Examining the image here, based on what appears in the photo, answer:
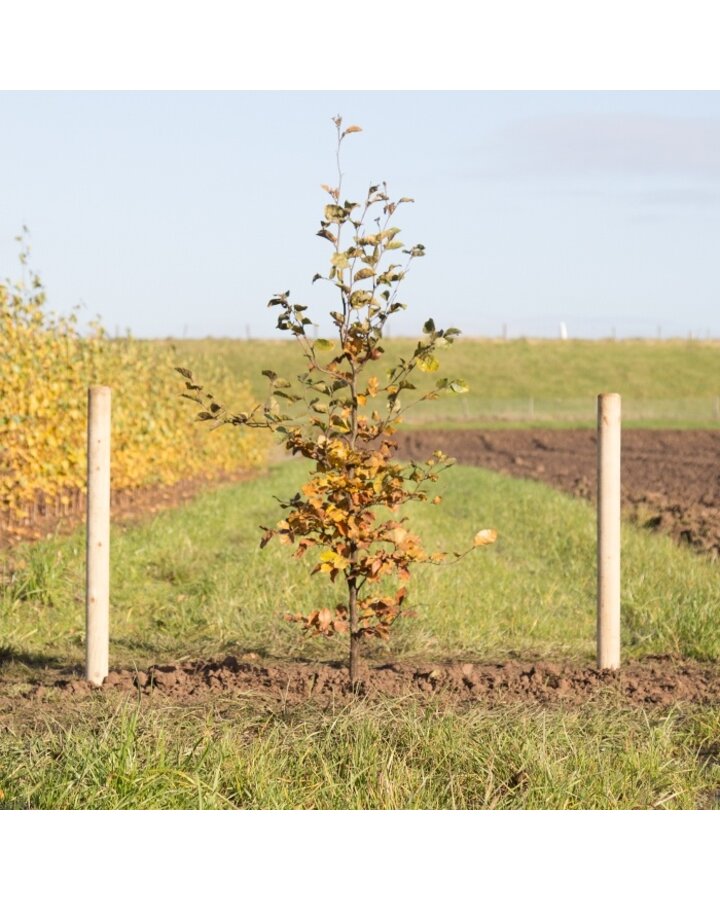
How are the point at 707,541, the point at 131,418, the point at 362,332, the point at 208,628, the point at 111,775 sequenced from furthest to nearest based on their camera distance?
the point at 131,418 → the point at 707,541 → the point at 208,628 → the point at 362,332 → the point at 111,775

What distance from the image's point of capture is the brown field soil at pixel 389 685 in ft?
20.7

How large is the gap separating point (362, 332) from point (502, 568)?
4.85 metres

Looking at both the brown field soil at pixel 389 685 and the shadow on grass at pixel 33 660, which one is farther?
the shadow on grass at pixel 33 660

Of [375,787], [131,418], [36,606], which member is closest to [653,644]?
[375,787]

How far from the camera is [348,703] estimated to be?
5926 millimetres

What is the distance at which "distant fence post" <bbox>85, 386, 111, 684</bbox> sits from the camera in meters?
6.74

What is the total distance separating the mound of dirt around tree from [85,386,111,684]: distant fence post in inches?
5.6

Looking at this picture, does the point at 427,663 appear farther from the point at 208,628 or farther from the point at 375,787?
the point at 375,787

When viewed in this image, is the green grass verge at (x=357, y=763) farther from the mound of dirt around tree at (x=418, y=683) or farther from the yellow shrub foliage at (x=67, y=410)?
the yellow shrub foliage at (x=67, y=410)

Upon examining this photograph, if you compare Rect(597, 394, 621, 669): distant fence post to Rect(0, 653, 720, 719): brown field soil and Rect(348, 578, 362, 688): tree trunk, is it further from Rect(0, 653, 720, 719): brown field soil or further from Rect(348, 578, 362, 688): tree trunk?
Rect(348, 578, 362, 688): tree trunk

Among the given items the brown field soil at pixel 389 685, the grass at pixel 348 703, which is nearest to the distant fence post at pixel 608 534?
the brown field soil at pixel 389 685

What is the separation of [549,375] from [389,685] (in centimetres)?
6078

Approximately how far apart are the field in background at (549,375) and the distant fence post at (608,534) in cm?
4099

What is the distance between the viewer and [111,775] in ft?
15.0
